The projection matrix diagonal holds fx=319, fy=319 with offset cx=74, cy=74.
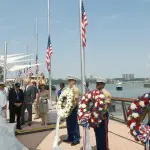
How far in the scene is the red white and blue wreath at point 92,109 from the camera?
7312 mm

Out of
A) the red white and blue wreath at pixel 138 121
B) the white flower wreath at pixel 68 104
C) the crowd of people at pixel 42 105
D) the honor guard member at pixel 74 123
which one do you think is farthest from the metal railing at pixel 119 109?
the red white and blue wreath at pixel 138 121

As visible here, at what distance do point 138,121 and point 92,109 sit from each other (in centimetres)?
221

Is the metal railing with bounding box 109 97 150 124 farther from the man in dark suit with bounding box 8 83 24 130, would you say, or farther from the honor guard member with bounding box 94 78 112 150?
the honor guard member with bounding box 94 78 112 150

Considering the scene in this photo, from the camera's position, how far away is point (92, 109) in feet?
24.8

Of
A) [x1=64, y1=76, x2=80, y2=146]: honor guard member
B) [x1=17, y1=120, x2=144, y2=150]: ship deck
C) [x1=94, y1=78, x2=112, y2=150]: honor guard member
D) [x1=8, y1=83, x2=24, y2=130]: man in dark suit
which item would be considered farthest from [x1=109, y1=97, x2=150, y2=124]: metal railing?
[x1=94, y1=78, x2=112, y2=150]: honor guard member

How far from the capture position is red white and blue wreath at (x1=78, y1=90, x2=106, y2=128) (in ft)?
24.0

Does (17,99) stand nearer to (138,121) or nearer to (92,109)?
(92,109)

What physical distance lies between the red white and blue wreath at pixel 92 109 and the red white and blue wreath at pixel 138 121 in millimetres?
1792

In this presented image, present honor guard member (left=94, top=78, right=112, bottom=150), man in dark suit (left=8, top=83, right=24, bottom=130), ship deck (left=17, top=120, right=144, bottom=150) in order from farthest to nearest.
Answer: man in dark suit (left=8, top=83, right=24, bottom=130), ship deck (left=17, top=120, right=144, bottom=150), honor guard member (left=94, top=78, right=112, bottom=150)

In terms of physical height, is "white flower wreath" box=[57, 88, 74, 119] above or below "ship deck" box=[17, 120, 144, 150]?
above

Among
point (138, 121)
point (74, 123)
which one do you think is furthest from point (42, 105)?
point (138, 121)

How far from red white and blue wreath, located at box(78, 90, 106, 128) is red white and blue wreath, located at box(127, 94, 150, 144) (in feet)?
5.88

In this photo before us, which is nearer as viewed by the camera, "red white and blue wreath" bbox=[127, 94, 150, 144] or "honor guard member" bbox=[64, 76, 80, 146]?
"red white and blue wreath" bbox=[127, 94, 150, 144]

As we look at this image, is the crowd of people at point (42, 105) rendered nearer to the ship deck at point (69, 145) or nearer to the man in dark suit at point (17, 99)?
the man in dark suit at point (17, 99)
